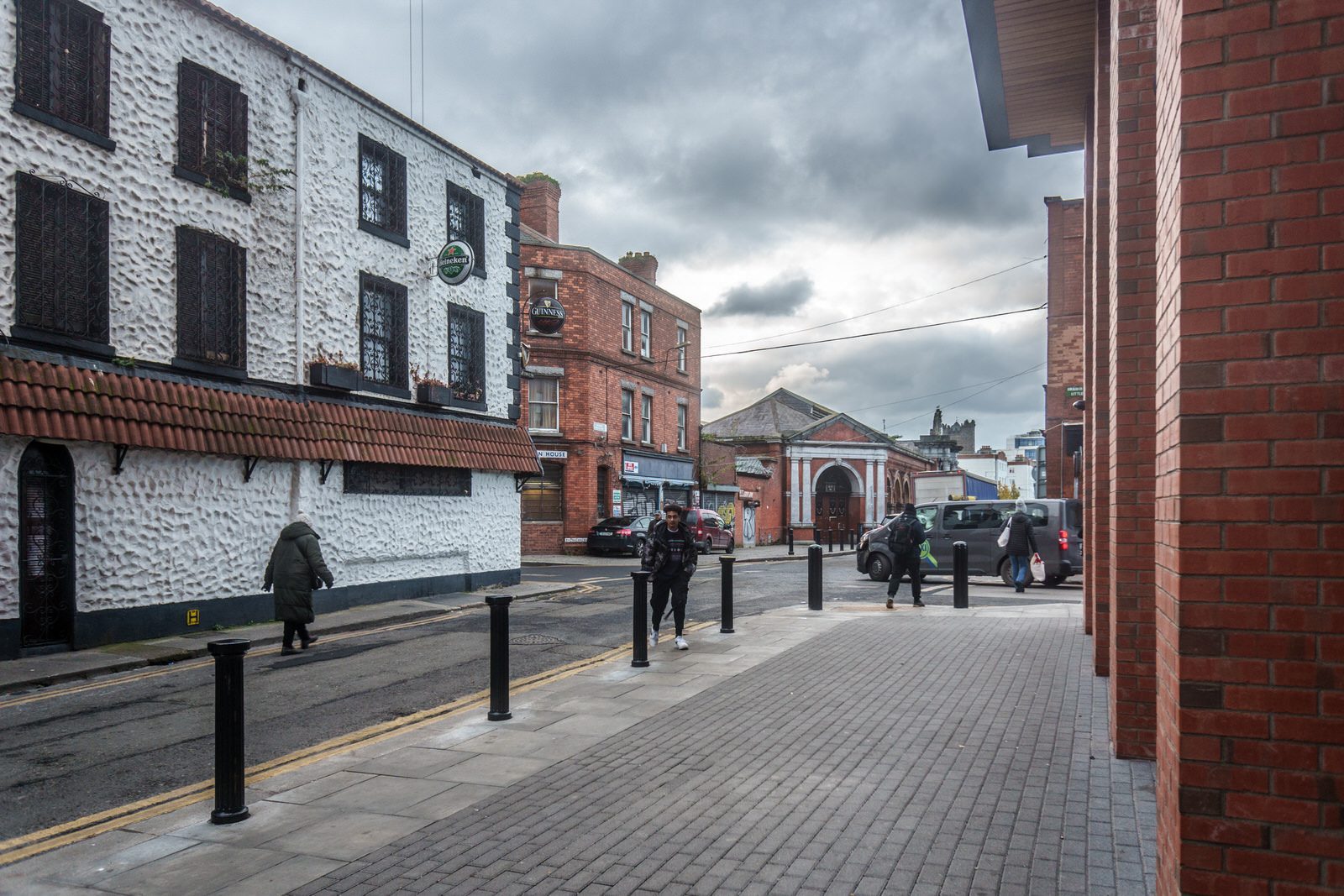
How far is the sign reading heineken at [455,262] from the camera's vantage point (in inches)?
679

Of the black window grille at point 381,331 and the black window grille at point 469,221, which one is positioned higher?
the black window grille at point 469,221

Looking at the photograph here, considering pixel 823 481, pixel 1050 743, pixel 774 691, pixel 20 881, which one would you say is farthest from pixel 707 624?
pixel 823 481

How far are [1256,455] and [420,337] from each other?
16128 millimetres

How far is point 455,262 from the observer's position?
1731 centimetres

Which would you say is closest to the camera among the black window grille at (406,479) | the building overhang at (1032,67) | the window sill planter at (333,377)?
the building overhang at (1032,67)

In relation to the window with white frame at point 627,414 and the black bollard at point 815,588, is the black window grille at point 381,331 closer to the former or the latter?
the black bollard at point 815,588

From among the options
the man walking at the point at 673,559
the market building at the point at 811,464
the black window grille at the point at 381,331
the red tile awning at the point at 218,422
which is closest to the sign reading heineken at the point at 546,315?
the red tile awning at the point at 218,422

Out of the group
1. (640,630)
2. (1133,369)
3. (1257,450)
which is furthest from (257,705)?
(1257,450)

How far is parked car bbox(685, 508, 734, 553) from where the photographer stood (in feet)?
106

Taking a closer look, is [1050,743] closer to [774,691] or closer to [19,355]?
[774,691]

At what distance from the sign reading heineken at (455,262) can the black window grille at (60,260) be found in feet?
21.2

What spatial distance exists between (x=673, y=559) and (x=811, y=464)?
41330mm

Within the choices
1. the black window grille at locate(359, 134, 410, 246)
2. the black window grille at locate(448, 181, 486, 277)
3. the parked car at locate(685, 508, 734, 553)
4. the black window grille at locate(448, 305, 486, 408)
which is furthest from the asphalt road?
the parked car at locate(685, 508, 734, 553)

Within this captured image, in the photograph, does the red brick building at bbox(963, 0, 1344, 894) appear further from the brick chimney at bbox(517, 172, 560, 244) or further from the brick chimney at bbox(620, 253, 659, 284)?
the brick chimney at bbox(620, 253, 659, 284)
